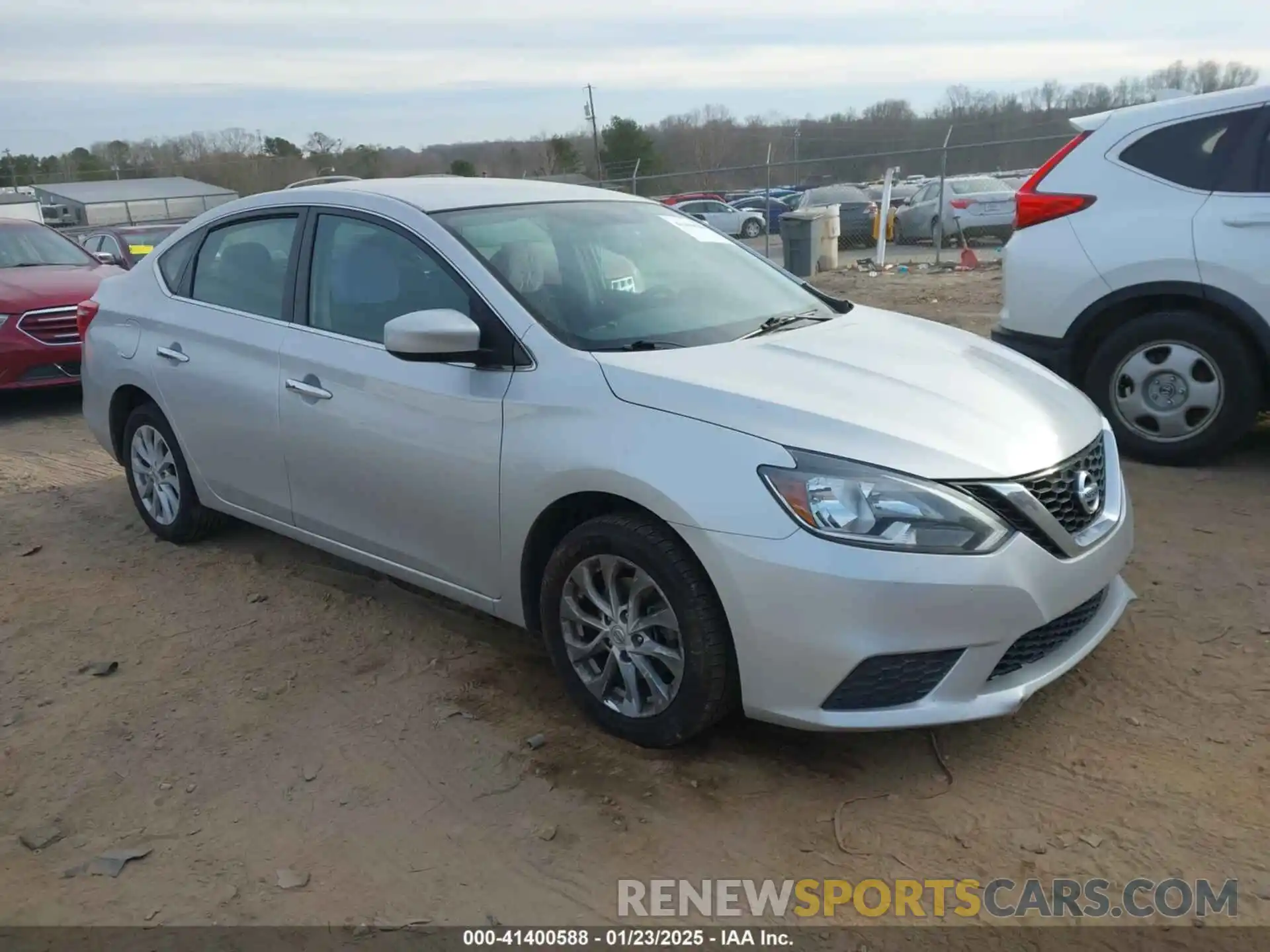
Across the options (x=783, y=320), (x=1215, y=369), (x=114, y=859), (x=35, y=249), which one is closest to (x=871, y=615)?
(x=783, y=320)

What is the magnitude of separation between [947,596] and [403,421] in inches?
76.4

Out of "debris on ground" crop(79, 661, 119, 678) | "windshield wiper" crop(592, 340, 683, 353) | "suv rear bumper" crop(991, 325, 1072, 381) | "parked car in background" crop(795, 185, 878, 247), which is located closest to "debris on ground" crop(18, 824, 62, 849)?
"debris on ground" crop(79, 661, 119, 678)

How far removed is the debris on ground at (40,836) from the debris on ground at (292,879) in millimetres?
754

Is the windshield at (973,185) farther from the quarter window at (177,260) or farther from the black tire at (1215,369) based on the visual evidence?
the quarter window at (177,260)

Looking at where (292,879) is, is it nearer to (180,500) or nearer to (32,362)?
(180,500)

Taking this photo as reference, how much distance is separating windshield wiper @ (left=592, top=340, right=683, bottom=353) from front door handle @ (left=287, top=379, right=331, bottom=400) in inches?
46.7

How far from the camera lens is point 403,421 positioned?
3.68m

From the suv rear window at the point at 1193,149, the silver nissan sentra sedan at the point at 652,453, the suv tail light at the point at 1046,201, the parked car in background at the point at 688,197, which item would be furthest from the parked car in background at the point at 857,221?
the silver nissan sentra sedan at the point at 652,453

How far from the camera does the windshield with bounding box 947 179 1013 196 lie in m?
23.7

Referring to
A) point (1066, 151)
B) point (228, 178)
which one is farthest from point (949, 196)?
point (228, 178)

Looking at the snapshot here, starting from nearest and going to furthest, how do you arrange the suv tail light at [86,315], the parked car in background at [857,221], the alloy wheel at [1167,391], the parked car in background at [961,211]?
the alloy wheel at [1167,391]
the suv tail light at [86,315]
the parked car in background at [961,211]
the parked car in background at [857,221]

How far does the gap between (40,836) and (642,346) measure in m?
2.31

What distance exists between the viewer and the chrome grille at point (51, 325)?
330 inches

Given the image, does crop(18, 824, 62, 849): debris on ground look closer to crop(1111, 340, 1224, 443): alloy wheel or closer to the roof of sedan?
the roof of sedan
